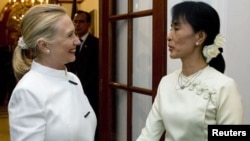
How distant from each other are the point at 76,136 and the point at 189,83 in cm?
51

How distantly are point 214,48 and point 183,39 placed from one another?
0.14 metres

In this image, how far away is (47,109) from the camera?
5.29 feet

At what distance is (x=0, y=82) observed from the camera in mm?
9234

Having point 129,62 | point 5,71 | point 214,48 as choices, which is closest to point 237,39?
point 214,48

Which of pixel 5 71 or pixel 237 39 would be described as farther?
pixel 5 71

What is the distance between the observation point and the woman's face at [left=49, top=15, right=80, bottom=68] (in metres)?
1.71

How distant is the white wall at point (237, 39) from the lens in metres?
2.30

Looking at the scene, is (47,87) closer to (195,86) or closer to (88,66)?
(195,86)

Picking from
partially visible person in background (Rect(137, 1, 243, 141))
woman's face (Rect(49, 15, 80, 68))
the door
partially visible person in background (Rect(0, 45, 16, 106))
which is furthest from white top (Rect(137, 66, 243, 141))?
partially visible person in background (Rect(0, 45, 16, 106))

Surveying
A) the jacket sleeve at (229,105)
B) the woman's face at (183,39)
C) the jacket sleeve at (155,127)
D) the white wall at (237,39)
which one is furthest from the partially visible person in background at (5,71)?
the jacket sleeve at (229,105)

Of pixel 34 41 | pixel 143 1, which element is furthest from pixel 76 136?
pixel 143 1

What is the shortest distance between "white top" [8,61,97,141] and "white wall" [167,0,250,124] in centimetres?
94

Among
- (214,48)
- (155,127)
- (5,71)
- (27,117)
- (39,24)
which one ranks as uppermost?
(39,24)

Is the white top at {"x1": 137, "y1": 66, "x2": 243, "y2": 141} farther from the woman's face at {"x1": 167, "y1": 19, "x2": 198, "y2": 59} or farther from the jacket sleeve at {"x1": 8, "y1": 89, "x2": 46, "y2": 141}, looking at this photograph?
the jacket sleeve at {"x1": 8, "y1": 89, "x2": 46, "y2": 141}
